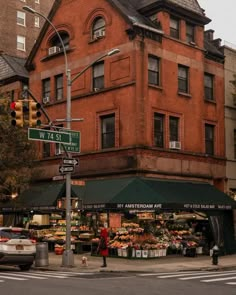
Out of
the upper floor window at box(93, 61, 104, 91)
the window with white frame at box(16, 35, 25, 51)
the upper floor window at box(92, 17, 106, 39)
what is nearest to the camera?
the upper floor window at box(93, 61, 104, 91)

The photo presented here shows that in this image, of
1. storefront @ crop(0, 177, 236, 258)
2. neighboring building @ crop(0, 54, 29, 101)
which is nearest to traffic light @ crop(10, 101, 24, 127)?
storefront @ crop(0, 177, 236, 258)

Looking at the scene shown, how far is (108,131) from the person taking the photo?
96.5 ft

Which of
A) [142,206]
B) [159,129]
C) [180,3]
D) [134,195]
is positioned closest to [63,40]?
[180,3]

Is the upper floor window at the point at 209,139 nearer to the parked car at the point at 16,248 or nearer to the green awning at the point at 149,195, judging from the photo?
the green awning at the point at 149,195

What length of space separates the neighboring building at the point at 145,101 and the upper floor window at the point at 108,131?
5 cm

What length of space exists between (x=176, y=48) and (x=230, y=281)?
664 inches

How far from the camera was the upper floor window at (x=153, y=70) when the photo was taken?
94.6 ft

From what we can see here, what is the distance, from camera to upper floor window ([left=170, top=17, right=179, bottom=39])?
30.7 meters

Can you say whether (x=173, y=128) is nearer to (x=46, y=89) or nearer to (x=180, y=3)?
(x=180, y=3)

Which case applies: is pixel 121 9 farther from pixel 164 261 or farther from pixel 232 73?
pixel 164 261

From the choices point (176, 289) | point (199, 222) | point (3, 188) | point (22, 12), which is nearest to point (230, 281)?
point (176, 289)

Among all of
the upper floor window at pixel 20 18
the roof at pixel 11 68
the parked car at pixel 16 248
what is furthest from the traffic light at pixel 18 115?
the upper floor window at pixel 20 18

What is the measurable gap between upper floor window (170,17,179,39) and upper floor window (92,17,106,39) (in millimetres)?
3770

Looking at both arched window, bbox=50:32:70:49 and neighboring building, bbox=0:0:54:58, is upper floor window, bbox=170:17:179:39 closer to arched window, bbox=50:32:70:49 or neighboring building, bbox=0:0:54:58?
arched window, bbox=50:32:70:49
